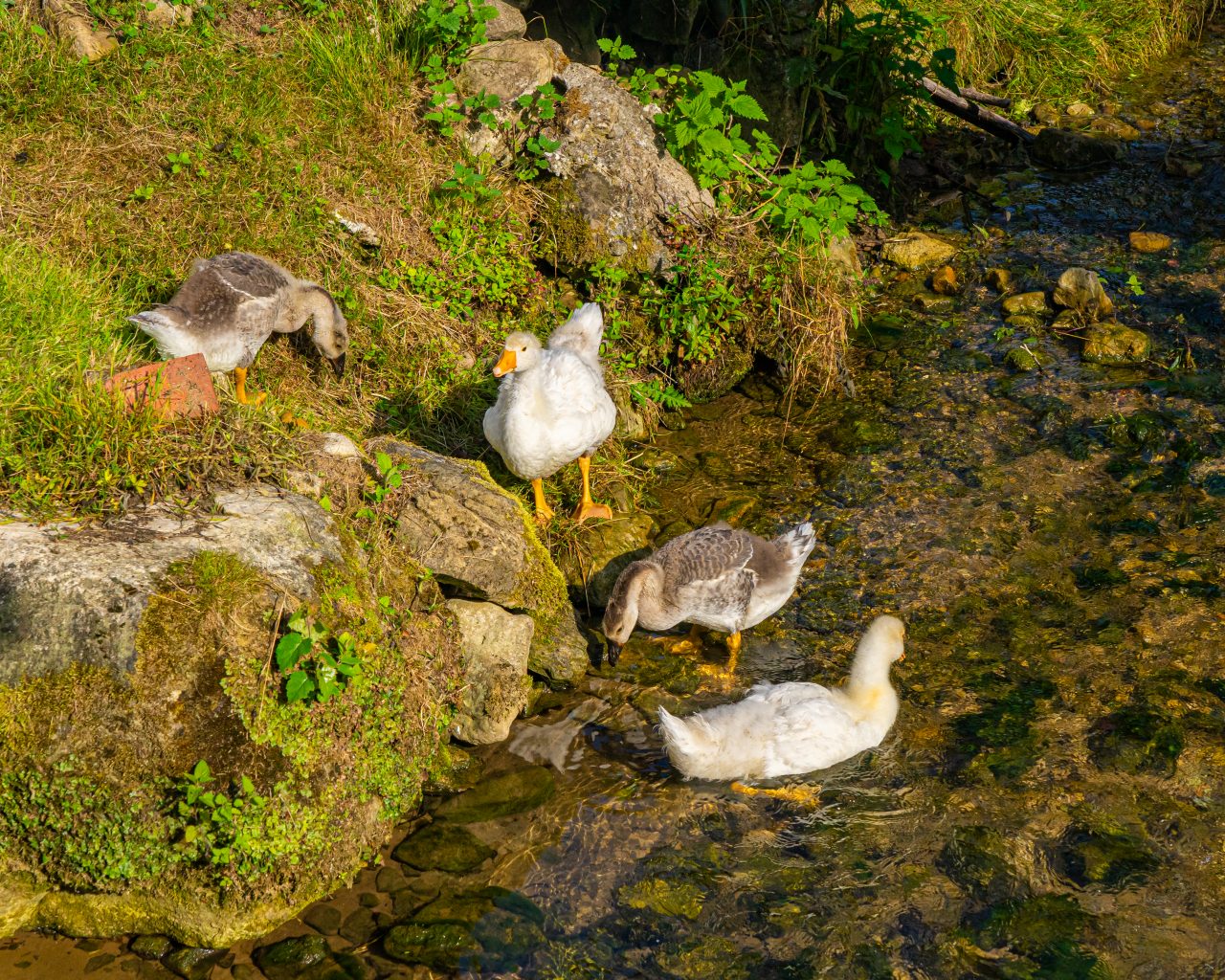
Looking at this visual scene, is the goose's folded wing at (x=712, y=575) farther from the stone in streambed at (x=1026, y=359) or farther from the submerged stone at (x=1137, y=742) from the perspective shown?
the stone in streambed at (x=1026, y=359)

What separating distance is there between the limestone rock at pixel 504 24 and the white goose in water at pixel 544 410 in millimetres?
3626

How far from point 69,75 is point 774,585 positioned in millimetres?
6154

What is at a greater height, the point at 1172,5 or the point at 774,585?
the point at 1172,5

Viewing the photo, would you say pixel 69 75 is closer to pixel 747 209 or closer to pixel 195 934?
pixel 747 209

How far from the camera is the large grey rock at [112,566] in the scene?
4.50 metres

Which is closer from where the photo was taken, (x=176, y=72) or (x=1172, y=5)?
(x=176, y=72)

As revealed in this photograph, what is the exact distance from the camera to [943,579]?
20.6 ft

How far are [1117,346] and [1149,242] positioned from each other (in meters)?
1.81

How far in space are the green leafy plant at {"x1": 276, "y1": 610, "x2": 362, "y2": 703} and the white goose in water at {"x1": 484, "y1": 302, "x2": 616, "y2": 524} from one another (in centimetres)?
168

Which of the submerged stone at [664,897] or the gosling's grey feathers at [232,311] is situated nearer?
the submerged stone at [664,897]

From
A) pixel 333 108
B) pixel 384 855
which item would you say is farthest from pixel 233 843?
pixel 333 108

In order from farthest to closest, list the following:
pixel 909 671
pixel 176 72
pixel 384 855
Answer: pixel 176 72, pixel 909 671, pixel 384 855

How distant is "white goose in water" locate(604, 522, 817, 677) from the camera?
19.0 ft

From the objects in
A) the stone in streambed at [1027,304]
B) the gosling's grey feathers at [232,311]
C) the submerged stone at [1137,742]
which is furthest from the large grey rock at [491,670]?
the stone in streambed at [1027,304]
